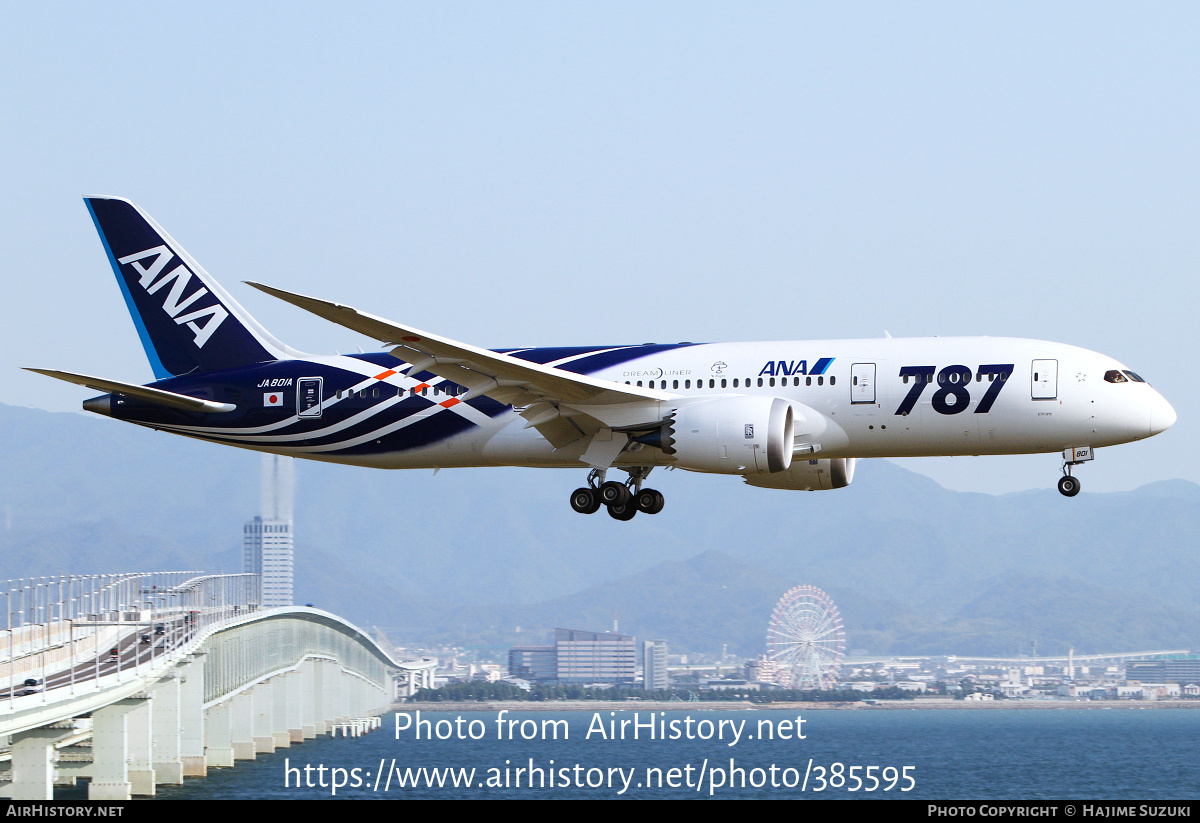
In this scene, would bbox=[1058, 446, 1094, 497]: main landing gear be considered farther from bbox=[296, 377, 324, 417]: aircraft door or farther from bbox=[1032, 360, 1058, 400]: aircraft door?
bbox=[296, 377, 324, 417]: aircraft door

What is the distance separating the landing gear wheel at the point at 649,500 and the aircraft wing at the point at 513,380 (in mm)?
2370

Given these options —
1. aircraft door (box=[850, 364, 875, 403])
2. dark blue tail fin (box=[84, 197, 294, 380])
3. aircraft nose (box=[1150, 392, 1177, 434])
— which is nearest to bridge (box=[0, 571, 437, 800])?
dark blue tail fin (box=[84, 197, 294, 380])

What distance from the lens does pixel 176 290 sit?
155ft

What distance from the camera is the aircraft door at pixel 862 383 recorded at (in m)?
36.8

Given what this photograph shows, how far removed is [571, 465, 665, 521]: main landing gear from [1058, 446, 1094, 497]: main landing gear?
10686mm

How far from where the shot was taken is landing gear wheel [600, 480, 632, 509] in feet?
129

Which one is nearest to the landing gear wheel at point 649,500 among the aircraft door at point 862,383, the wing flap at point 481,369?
the wing flap at point 481,369

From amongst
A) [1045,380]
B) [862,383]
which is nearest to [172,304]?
[862,383]

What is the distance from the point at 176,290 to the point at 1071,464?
28.5 m

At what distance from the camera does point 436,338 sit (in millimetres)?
34750

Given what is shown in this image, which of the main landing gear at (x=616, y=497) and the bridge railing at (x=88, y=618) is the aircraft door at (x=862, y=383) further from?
the bridge railing at (x=88, y=618)

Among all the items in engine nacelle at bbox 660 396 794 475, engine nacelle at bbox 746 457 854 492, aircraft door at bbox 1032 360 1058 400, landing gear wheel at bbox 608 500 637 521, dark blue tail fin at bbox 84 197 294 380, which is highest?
dark blue tail fin at bbox 84 197 294 380

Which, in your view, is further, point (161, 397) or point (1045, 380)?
point (161, 397)

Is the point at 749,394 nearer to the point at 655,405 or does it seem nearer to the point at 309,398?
the point at 655,405
